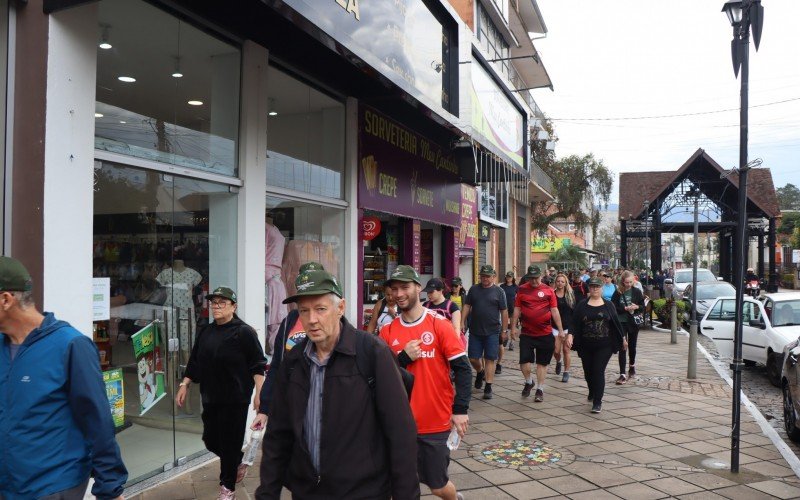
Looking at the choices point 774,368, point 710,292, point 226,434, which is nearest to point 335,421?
point 226,434

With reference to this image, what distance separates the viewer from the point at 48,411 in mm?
2820

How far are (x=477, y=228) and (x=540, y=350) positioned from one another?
10030mm

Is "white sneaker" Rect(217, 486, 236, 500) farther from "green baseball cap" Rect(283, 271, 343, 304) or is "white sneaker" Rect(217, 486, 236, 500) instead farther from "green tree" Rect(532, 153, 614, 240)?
"green tree" Rect(532, 153, 614, 240)

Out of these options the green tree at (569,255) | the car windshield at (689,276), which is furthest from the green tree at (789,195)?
the car windshield at (689,276)

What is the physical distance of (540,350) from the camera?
8758mm

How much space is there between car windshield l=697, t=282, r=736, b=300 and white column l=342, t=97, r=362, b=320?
15683 mm

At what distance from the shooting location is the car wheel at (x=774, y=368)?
1001cm

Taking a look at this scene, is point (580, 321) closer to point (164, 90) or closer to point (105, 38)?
point (164, 90)

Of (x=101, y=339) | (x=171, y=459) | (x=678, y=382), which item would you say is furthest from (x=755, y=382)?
(x=101, y=339)

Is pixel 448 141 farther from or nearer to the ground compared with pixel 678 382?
farther from the ground

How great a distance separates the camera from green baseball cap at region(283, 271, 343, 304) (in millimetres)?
2674

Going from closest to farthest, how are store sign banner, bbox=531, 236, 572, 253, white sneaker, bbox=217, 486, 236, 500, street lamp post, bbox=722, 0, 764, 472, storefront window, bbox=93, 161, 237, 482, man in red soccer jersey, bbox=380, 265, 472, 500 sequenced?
1. man in red soccer jersey, bbox=380, 265, 472, 500
2. white sneaker, bbox=217, 486, 236, 500
3. storefront window, bbox=93, 161, 237, 482
4. street lamp post, bbox=722, 0, 764, 472
5. store sign banner, bbox=531, 236, 572, 253

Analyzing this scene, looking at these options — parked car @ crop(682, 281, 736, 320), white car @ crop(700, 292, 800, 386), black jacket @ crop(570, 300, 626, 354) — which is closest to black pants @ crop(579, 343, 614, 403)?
black jacket @ crop(570, 300, 626, 354)

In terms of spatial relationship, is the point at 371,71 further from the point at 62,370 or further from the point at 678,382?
the point at 678,382
